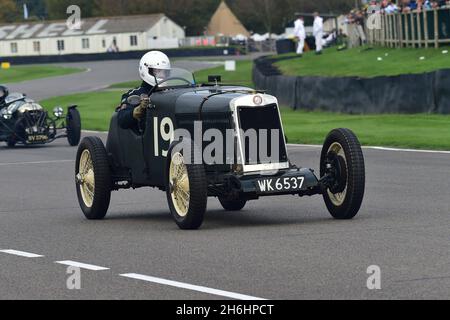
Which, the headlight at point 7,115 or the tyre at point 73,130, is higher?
the headlight at point 7,115

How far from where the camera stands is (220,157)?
11570 mm

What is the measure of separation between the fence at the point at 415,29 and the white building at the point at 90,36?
96.7m

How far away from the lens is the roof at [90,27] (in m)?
140

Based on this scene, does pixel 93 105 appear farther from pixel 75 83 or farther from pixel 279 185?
pixel 279 185

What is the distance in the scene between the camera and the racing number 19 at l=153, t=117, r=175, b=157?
39.0 feet

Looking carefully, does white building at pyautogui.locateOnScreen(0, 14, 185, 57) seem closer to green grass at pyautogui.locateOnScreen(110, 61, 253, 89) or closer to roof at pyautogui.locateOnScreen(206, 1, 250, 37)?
roof at pyautogui.locateOnScreen(206, 1, 250, 37)

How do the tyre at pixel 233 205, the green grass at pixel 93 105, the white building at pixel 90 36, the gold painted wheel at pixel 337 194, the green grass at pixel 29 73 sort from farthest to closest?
the white building at pixel 90 36 → the green grass at pixel 29 73 → the green grass at pixel 93 105 → the tyre at pixel 233 205 → the gold painted wheel at pixel 337 194

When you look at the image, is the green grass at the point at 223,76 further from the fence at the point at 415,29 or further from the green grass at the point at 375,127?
the green grass at the point at 375,127

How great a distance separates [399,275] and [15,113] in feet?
62.6

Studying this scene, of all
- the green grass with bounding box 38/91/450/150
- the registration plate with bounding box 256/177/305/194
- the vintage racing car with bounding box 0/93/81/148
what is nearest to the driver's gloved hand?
the registration plate with bounding box 256/177/305/194

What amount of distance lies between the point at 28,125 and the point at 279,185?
1564 centimetres

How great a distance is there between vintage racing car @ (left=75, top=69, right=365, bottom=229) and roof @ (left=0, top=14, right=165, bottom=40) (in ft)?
420

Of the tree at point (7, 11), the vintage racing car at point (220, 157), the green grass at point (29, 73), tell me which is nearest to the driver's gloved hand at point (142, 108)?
the vintage racing car at point (220, 157)
